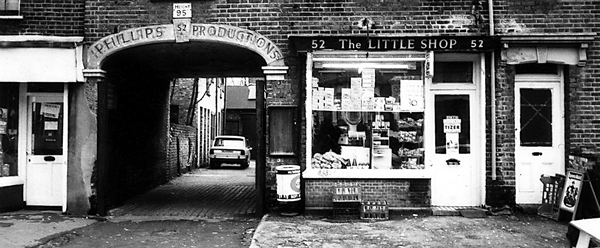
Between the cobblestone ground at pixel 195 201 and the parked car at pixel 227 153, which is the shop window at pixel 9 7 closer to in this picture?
the cobblestone ground at pixel 195 201

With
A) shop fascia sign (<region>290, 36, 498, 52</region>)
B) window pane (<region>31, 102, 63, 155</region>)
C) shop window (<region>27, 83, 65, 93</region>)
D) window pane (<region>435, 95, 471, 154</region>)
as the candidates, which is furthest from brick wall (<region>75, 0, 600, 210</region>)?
window pane (<region>31, 102, 63, 155</region>)

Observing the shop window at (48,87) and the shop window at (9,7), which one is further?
the shop window at (48,87)

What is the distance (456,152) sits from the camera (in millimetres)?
9508

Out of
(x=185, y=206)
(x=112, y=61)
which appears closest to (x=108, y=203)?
(x=185, y=206)

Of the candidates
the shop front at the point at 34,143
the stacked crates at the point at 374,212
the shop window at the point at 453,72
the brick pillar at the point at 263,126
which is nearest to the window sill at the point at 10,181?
the shop front at the point at 34,143

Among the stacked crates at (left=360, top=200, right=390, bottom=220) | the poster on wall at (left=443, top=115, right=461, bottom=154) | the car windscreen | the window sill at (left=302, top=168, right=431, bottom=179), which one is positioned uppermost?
the poster on wall at (left=443, top=115, right=461, bottom=154)

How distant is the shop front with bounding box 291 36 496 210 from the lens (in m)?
9.08

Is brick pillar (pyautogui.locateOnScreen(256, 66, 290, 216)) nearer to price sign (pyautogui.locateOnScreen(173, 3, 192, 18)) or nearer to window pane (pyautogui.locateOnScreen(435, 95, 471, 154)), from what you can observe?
price sign (pyautogui.locateOnScreen(173, 3, 192, 18))

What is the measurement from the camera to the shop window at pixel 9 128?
981 centimetres

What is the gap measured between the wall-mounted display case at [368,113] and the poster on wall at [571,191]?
7.88ft

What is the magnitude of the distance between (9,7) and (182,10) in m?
3.41

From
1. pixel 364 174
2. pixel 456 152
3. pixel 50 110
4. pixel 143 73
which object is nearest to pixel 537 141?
pixel 456 152

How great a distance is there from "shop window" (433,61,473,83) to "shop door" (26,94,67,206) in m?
7.42

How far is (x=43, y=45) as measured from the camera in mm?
9297
